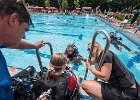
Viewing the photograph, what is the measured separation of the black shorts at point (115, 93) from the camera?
11.7ft

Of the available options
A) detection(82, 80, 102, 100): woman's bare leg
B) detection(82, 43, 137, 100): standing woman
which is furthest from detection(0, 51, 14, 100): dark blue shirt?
detection(82, 80, 102, 100): woman's bare leg

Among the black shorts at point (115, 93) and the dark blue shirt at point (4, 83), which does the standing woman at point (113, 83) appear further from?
the dark blue shirt at point (4, 83)

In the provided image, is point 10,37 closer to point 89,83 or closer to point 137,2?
point 89,83

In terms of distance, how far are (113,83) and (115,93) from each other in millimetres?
139

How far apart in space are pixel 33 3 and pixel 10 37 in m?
49.9

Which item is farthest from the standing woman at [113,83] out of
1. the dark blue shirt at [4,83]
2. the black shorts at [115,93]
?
the dark blue shirt at [4,83]

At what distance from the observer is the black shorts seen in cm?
357

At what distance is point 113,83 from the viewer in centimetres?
366

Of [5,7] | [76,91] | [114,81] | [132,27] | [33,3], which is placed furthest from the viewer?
[33,3]

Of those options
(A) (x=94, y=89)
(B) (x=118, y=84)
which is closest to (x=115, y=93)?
(B) (x=118, y=84)

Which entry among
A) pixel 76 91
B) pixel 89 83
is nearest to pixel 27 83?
pixel 76 91

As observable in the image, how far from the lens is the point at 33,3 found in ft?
164

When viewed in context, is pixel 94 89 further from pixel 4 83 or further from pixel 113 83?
pixel 4 83

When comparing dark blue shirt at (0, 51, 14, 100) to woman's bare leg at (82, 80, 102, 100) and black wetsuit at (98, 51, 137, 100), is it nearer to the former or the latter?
black wetsuit at (98, 51, 137, 100)
